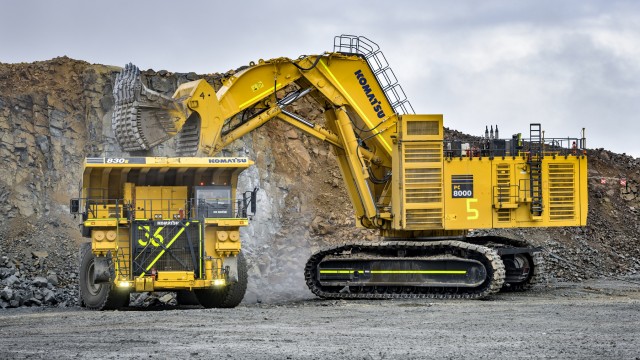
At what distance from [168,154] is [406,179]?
15009 mm

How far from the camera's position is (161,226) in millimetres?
21906

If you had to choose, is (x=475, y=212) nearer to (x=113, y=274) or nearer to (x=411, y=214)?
(x=411, y=214)

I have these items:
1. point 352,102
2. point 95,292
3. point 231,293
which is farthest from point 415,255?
point 95,292

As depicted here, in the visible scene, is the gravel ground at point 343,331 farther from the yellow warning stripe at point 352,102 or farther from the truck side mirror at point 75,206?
the yellow warning stripe at point 352,102

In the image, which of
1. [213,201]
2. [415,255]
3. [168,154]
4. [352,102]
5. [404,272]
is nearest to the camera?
[213,201]

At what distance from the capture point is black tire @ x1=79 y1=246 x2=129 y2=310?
22.0 m

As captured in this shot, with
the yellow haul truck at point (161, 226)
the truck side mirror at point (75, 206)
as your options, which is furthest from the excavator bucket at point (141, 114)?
the truck side mirror at point (75, 206)

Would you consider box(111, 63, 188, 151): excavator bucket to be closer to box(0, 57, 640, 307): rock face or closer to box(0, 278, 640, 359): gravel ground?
box(0, 278, 640, 359): gravel ground

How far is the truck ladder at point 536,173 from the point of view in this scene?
82.6 ft

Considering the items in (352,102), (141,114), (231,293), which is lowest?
(231,293)

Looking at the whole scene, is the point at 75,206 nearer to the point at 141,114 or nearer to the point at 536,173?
the point at 141,114

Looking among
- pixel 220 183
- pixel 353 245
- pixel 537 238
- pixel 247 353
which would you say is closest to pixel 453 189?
pixel 353 245

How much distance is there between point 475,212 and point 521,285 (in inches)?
133

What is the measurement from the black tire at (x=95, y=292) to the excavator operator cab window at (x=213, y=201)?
2.08 m
